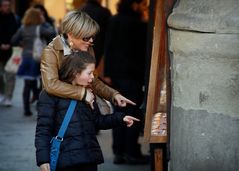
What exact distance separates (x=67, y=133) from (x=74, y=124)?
71 millimetres

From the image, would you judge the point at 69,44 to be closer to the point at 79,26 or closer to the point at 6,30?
the point at 79,26

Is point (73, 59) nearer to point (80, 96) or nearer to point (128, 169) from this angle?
point (80, 96)

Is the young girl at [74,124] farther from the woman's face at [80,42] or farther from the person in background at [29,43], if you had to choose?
the person in background at [29,43]

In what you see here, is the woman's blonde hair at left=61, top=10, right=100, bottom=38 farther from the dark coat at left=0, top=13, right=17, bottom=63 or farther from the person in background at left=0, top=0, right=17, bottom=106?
the dark coat at left=0, top=13, right=17, bottom=63

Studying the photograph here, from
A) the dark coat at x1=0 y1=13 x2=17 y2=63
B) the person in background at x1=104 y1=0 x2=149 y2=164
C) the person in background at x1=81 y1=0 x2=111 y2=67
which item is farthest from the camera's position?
the dark coat at x1=0 y1=13 x2=17 y2=63

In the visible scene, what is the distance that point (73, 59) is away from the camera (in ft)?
17.1

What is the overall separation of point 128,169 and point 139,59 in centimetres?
121

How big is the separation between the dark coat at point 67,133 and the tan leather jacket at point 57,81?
2.6 inches

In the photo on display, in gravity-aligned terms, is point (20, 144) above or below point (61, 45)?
below

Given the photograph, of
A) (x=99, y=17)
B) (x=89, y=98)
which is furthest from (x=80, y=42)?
(x=99, y=17)

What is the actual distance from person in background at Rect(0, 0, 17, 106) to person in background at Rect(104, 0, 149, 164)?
4.72m

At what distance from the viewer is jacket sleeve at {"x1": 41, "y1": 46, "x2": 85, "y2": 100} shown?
5176 mm

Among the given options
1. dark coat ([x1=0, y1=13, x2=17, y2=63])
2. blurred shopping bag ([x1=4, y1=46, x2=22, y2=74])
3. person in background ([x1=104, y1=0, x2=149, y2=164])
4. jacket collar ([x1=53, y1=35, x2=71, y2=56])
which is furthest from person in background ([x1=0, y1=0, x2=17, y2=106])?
jacket collar ([x1=53, y1=35, x2=71, y2=56])

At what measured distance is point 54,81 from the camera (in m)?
5.27
